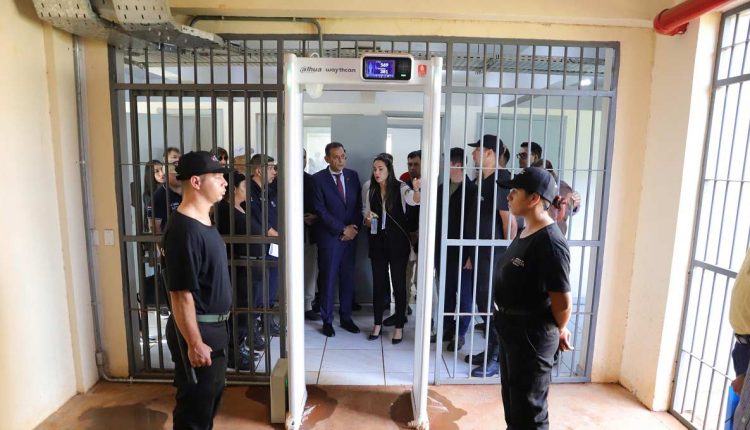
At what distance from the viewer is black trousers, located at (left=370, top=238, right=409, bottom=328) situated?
3.58 meters

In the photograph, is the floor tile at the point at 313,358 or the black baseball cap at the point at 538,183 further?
the floor tile at the point at 313,358

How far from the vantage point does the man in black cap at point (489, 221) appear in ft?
9.64

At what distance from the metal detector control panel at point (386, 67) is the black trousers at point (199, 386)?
4.67 feet

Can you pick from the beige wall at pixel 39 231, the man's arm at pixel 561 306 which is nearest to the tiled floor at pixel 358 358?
the man's arm at pixel 561 306

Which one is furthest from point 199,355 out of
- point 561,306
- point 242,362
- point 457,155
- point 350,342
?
point 457,155

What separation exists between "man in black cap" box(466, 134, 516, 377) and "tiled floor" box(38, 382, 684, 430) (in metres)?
0.25

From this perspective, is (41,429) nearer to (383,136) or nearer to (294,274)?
(294,274)

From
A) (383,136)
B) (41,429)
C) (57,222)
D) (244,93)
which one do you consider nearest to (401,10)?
(244,93)

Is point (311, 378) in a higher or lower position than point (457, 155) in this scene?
lower

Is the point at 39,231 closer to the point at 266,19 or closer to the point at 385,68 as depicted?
the point at 266,19

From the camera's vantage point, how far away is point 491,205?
9.98 feet

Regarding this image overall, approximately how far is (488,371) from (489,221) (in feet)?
3.53

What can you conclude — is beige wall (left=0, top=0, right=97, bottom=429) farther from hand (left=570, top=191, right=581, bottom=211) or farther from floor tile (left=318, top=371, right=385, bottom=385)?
hand (left=570, top=191, right=581, bottom=211)

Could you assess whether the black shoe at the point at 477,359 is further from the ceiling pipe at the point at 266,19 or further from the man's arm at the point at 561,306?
Answer: the ceiling pipe at the point at 266,19
